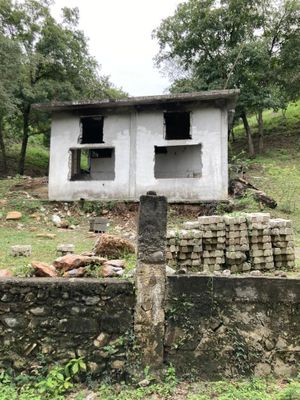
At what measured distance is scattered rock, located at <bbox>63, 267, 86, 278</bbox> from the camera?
4.42 meters

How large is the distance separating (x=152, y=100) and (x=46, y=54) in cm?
1095

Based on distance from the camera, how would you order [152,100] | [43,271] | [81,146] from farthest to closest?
[81,146] → [152,100] → [43,271]

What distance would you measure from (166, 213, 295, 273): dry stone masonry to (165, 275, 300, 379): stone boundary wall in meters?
1.91

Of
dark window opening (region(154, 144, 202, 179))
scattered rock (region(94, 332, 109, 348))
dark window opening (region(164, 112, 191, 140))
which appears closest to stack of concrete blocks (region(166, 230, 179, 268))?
scattered rock (region(94, 332, 109, 348))

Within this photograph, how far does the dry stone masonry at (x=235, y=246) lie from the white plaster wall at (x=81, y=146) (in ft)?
25.6

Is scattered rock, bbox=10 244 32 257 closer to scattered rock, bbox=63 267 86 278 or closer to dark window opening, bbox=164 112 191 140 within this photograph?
scattered rock, bbox=63 267 86 278

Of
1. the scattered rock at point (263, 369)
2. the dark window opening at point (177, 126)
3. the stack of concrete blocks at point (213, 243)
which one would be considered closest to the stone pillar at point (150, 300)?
the scattered rock at point (263, 369)

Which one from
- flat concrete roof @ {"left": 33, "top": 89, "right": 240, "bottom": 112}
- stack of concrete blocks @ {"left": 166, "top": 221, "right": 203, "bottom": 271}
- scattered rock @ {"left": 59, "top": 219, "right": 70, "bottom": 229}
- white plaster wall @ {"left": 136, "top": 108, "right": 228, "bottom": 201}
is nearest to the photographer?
stack of concrete blocks @ {"left": 166, "top": 221, "right": 203, "bottom": 271}

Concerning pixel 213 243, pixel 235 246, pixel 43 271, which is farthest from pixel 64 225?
pixel 43 271

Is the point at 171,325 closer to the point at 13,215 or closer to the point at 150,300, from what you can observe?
the point at 150,300

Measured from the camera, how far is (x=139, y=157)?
540 inches

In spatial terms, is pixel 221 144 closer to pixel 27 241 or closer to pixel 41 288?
pixel 27 241

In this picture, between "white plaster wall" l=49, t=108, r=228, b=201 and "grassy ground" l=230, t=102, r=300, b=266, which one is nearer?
"grassy ground" l=230, t=102, r=300, b=266

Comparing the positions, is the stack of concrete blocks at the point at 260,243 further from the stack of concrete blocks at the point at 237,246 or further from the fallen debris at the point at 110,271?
the fallen debris at the point at 110,271
